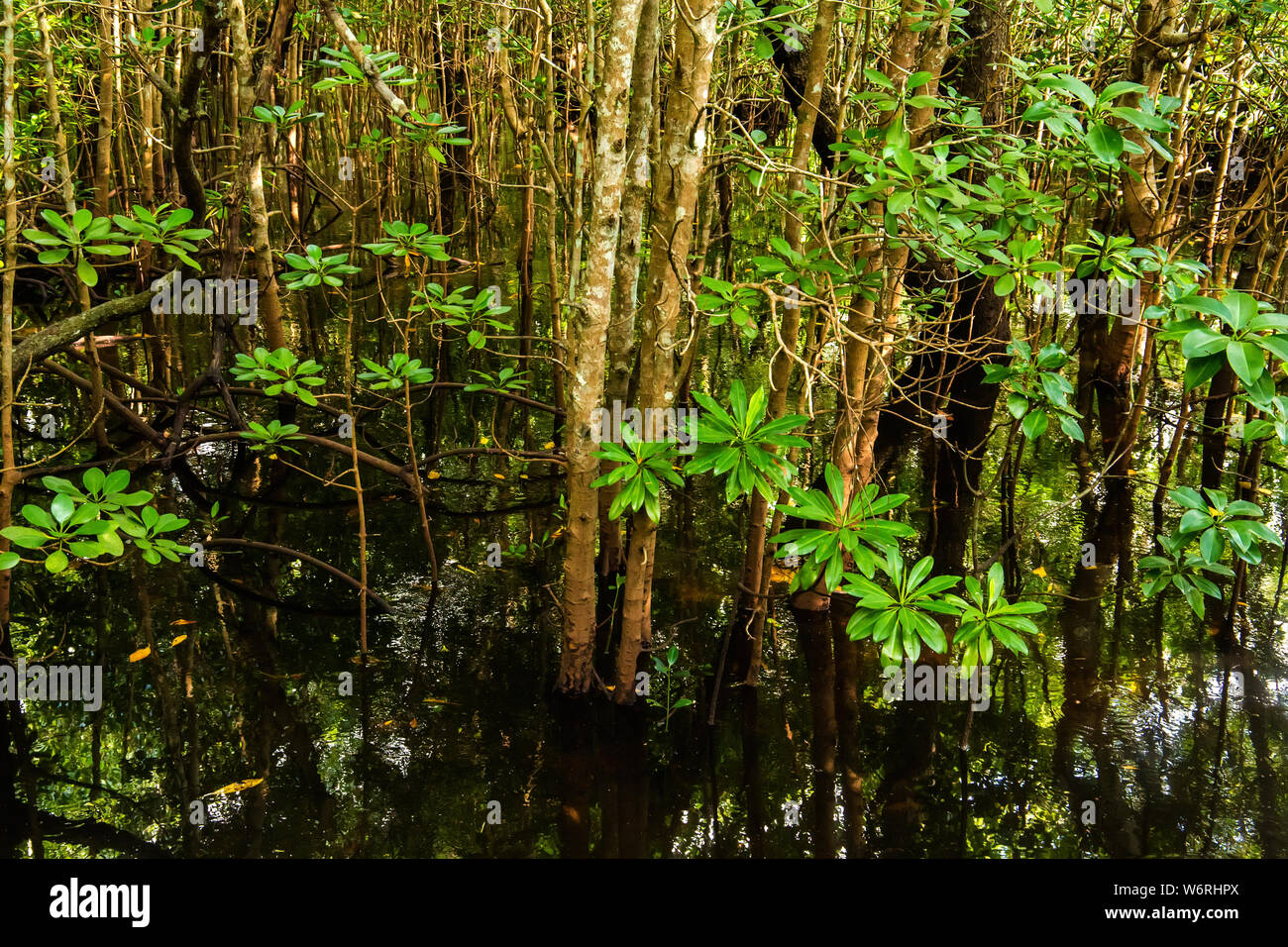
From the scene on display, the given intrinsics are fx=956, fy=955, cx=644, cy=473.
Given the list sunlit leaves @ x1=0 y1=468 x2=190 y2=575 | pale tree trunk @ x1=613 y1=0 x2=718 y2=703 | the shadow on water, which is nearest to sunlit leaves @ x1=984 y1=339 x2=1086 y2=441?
pale tree trunk @ x1=613 y1=0 x2=718 y2=703

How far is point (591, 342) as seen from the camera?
11.7 feet

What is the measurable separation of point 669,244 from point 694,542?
2.45m

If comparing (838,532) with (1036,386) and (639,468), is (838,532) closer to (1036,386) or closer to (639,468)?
(639,468)

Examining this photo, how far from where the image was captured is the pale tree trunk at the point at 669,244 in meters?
3.40

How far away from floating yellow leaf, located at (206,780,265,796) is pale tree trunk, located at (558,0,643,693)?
1.26 m

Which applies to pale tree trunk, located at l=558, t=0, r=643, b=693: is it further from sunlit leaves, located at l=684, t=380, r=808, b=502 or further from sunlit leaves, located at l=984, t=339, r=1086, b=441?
sunlit leaves, located at l=984, t=339, r=1086, b=441

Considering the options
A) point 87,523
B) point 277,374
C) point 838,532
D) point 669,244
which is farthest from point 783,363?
point 87,523

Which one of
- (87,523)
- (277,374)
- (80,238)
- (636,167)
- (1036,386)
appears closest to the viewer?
(87,523)

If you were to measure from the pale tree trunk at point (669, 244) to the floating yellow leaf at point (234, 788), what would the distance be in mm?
1456

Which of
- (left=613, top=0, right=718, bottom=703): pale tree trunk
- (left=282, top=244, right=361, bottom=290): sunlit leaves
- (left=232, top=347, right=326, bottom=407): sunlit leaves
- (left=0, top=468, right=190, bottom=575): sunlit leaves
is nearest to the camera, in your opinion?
(left=0, top=468, right=190, bottom=575): sunlit leaves

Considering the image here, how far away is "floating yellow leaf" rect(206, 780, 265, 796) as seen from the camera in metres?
3.53

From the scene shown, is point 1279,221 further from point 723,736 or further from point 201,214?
point 201,214

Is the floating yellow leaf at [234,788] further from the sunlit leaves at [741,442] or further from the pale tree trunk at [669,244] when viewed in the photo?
the sunlit leaves at [741,442]

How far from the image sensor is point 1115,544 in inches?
221
